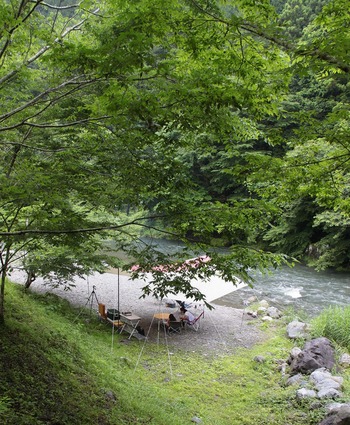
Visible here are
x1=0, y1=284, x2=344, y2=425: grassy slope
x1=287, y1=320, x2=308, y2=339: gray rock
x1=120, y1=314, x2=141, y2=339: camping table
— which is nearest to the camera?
x1=0, y1=284, x2=344, y2=425: grassy slope

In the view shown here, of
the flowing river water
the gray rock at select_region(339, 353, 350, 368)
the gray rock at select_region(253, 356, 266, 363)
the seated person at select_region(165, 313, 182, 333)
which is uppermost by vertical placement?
the flowing river water

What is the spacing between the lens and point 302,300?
14828 mm

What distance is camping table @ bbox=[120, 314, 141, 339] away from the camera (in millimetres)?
10345

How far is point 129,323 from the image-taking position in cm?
1079

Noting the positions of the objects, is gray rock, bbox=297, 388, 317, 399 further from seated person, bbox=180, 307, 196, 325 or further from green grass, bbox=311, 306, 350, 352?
seated person, bbox=180, 307, 196, 325

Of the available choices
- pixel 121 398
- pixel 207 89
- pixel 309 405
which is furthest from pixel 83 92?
pixel 309 405

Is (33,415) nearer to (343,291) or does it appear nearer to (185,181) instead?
(185,181)

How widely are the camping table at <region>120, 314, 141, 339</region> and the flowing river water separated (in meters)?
4.41

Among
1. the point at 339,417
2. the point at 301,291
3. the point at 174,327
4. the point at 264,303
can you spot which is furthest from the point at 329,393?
the point at 301,291

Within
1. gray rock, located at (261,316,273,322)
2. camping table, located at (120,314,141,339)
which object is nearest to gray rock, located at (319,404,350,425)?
camping table, located at (120,314,141,339)

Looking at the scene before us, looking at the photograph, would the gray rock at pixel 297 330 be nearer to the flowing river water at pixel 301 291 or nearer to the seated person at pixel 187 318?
the flowing river water at pixel 301 291

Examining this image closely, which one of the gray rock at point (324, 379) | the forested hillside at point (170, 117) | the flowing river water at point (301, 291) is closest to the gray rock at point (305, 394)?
the gray rock at point (324, 379)

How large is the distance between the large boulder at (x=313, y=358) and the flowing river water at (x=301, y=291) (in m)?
4.64

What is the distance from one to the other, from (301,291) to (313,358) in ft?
27.1
